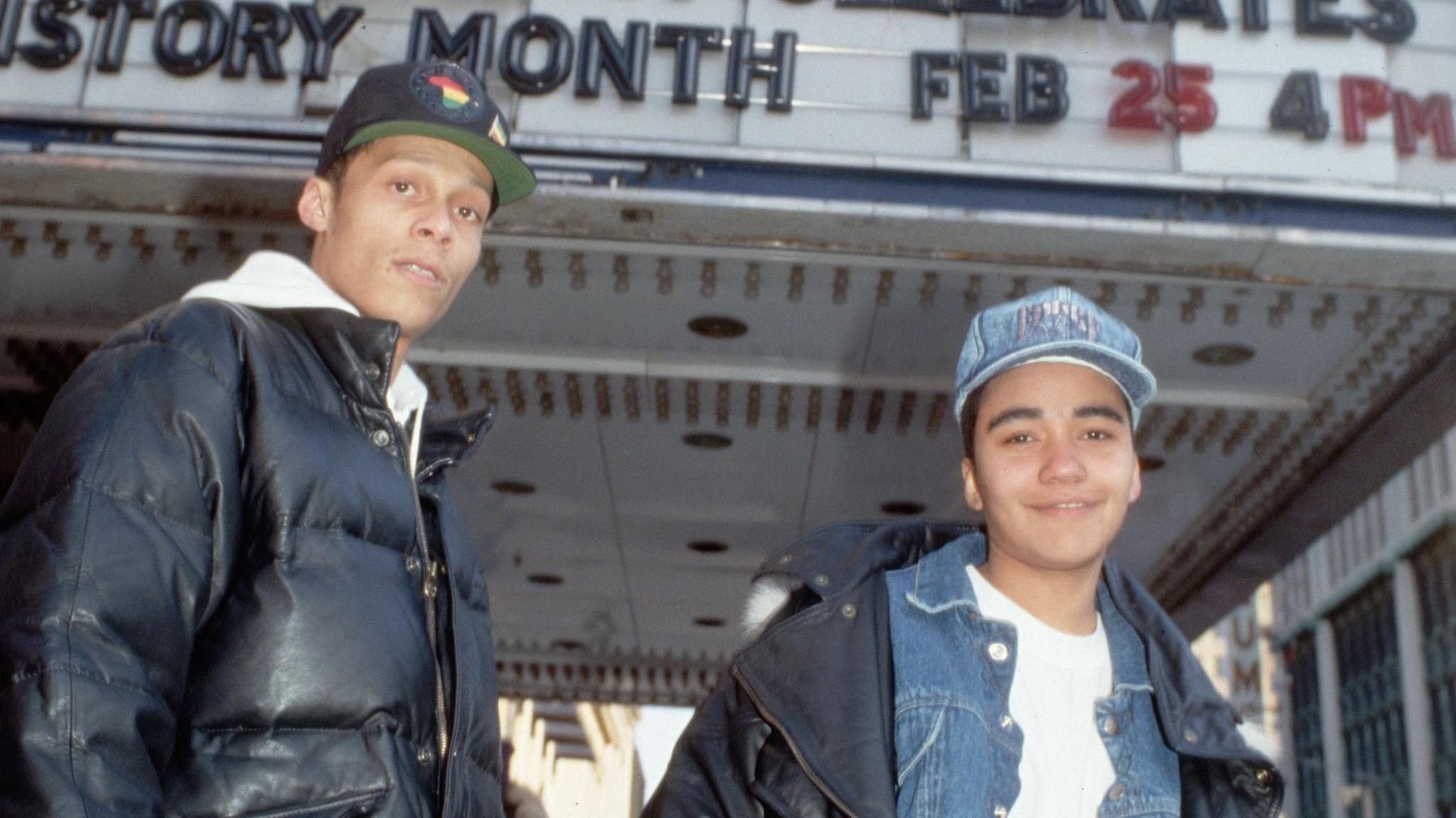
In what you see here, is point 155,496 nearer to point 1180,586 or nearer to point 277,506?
point 277,506

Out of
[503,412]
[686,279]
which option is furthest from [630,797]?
[686,279]

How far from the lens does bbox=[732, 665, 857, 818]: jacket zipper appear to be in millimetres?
2545

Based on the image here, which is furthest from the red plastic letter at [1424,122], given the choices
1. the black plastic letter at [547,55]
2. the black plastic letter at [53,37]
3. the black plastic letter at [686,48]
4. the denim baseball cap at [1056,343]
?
the black plastic letter at [53,37]

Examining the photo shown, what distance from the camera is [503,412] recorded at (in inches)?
376

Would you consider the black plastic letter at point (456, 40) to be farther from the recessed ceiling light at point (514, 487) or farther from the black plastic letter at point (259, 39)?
the recessed ceiling light at point (514, 487)

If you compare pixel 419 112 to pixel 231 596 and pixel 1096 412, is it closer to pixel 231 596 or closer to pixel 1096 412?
pixel 231 596

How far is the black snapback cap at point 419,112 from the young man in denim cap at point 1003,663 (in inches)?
44.0

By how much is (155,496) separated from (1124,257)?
593cm

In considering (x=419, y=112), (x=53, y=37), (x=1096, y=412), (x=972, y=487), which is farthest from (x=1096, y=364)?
(x=53, y=37)

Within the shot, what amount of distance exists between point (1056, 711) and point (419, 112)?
1818mm

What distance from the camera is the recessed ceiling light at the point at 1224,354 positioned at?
8.23 metres

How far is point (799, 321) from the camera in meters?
8.16

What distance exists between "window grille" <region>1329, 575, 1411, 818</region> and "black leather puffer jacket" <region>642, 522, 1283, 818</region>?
177ft

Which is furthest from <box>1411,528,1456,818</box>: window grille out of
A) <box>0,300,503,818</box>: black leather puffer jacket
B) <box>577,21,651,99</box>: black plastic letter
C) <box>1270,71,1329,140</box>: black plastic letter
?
<box>0,300,503,818</box>: black leather puffer jacket
